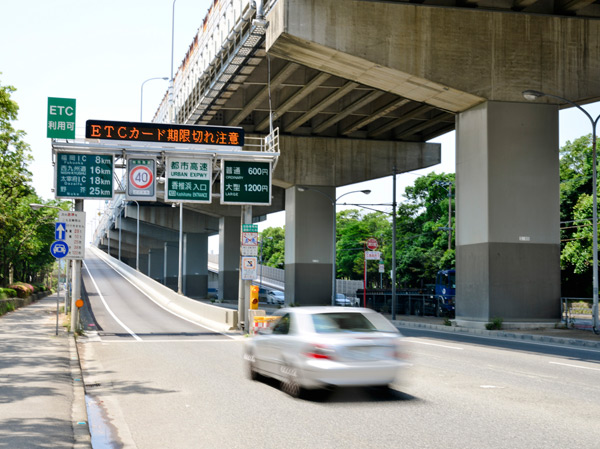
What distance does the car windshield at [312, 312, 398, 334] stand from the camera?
11.1 m

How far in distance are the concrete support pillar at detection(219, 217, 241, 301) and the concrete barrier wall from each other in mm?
7849

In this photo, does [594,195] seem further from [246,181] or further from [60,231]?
[60,231]

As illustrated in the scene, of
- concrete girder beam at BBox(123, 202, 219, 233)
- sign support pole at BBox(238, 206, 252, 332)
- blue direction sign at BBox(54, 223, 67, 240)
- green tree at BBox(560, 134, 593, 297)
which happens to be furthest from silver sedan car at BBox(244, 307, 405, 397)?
concrete girder beam at BBox(123, 202, 219, 233)

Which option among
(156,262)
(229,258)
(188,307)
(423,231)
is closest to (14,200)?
(188,307)

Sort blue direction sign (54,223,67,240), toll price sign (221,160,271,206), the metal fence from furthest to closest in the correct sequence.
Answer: the metal fence, toll price sign (221,160,271,206), blue direction sign (54,223,67,240)

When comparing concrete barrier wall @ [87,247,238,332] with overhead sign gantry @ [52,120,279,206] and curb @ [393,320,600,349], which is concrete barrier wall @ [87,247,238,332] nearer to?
overhead sign gantry @ [52,120,279,206]

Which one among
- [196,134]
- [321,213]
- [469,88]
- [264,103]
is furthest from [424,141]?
[196,134]

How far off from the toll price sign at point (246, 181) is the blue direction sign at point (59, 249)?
7145 millimetres

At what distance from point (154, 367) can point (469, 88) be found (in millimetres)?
17957

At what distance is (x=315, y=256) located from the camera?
163ft

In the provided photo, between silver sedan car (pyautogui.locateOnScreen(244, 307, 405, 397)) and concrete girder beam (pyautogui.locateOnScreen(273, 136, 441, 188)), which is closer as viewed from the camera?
silver sedan car (pyautogui.locateOnScreen(244, 307, 405, 397))

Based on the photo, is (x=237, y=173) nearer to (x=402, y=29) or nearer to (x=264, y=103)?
(x=402, y=29)

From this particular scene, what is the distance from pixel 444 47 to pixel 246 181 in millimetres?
9308

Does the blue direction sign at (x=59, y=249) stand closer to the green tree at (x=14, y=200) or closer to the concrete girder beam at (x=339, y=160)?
the green tree at (x=14, y=200)
